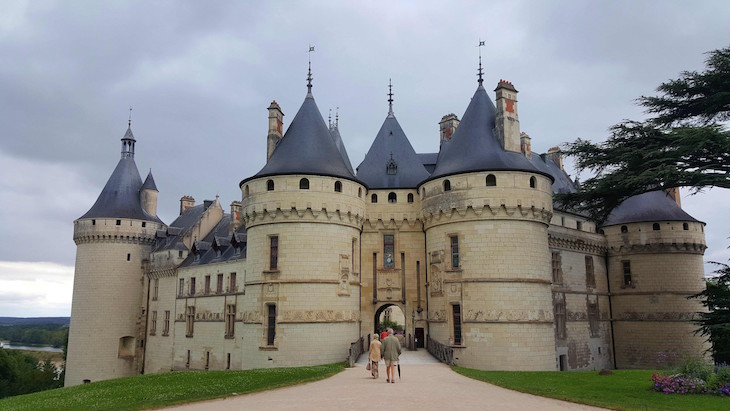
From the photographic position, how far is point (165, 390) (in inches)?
630

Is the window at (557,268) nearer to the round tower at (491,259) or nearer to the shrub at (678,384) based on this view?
the round tower at (491,259)

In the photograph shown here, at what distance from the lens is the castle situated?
79.5 feet

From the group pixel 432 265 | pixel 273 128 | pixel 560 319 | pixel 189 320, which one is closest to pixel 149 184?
pixel 189 320

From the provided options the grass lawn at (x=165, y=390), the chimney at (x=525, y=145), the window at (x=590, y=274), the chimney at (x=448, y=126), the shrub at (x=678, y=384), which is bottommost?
the grass lawn at (x=165, y=390)

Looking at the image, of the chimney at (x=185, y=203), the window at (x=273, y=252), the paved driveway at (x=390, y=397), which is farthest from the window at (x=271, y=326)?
the chimney at (x=185, y=203)

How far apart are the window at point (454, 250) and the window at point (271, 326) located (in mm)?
8475

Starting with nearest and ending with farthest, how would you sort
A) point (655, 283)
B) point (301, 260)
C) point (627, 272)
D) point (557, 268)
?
point (301, 260) → point (557, 268) → point (655, 283) → point (627, 272)

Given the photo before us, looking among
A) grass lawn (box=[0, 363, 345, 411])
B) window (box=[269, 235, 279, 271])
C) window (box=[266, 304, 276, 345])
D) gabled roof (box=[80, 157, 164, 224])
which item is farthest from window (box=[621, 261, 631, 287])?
gabled roof (box=[80, 157, 164, 224])

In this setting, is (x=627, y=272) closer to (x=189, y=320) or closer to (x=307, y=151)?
(x=307, y=151)

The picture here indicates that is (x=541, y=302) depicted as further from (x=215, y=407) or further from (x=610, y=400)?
(x=215, y=407)

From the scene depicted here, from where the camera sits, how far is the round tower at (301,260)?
24.3m

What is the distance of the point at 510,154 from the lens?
25.7 m

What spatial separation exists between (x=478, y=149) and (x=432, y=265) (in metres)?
5.90

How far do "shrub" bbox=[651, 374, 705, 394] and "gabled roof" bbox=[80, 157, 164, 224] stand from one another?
38347 mm
